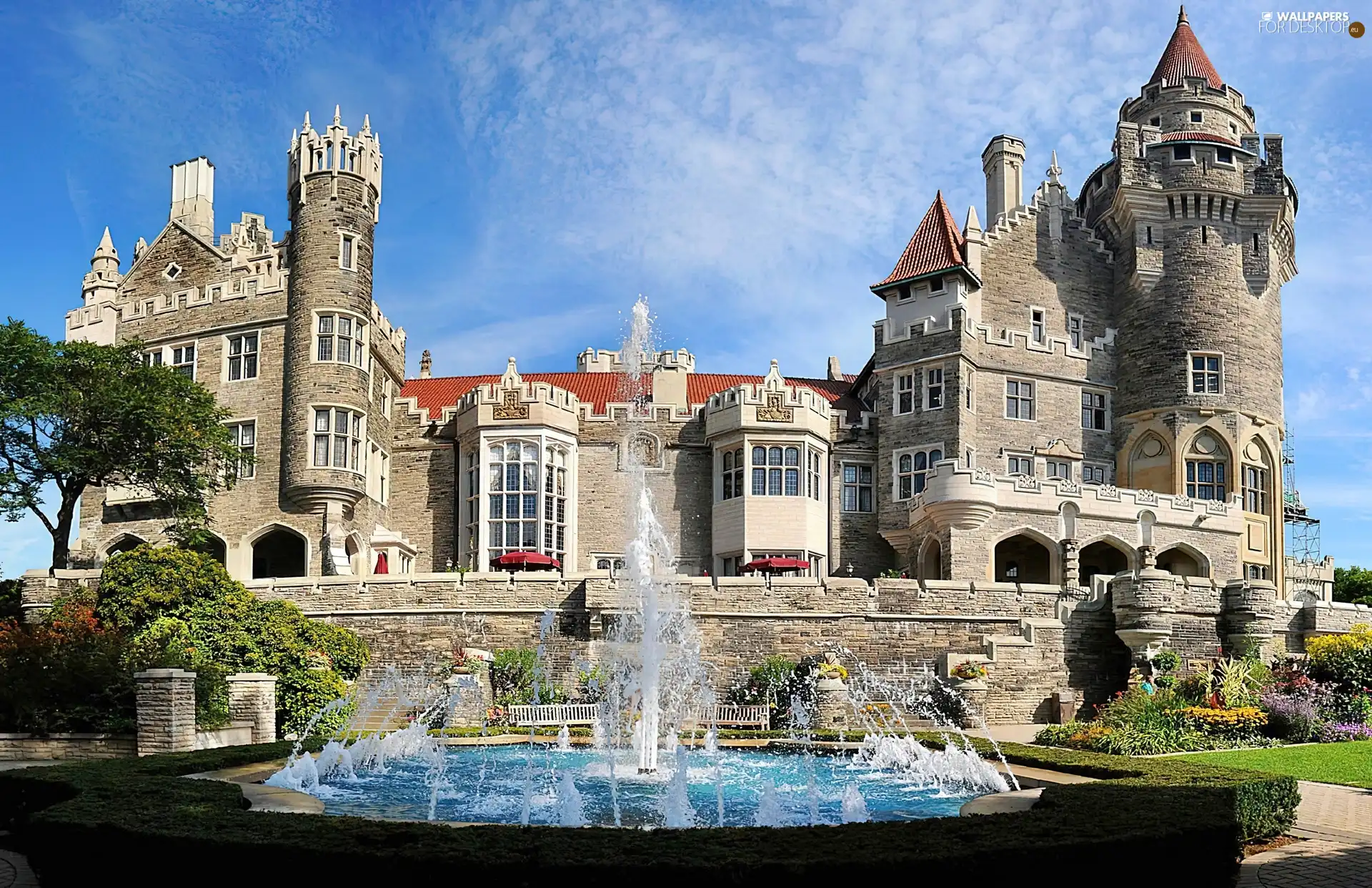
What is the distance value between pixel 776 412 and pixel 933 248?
834cm

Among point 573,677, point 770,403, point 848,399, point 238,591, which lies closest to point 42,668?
point 238,591

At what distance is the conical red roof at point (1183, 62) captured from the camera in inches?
1789

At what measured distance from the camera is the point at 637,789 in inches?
680

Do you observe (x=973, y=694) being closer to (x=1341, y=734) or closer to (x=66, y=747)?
(x=1341, y=734)

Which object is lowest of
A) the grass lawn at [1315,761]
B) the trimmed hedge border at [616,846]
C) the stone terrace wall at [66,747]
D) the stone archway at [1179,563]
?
the grass lawn at [1315,761]

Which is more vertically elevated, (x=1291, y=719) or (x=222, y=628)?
(x=222, y=628)

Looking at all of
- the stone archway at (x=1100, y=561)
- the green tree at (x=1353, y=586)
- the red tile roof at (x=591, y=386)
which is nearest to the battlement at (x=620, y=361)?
the red tile roof at (x=591, y=386)

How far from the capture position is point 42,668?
20484mm

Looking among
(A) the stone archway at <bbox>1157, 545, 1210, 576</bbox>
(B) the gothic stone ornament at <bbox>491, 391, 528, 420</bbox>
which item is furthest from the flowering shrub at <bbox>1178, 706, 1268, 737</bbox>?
(B) the gothic stone ornament at <bbox>491, 391, 528, 420</bbox>

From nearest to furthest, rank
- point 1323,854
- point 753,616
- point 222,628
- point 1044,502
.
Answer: point 1323,854 → point 222,628 → point 753,616 → point 1044,502

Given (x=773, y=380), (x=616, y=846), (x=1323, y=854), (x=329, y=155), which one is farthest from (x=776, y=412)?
(x=616, y=846)

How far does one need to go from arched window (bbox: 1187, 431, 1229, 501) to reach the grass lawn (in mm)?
18338

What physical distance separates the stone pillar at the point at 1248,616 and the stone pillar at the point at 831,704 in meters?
10.5

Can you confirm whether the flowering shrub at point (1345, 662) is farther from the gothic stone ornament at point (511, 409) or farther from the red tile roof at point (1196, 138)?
the gothic stone ornament at point (511, 409)
